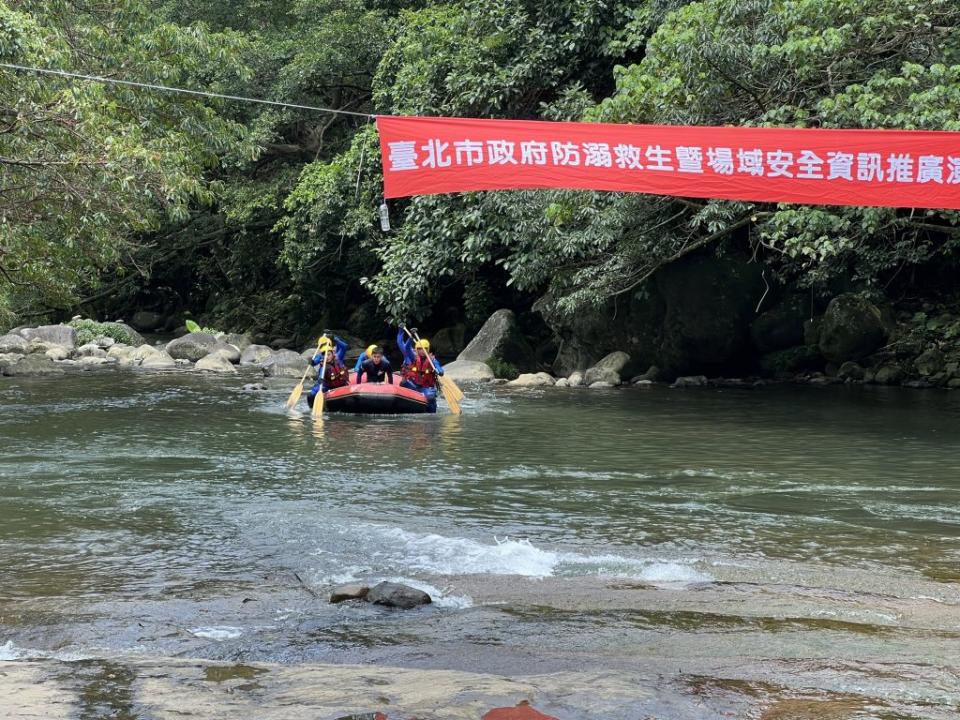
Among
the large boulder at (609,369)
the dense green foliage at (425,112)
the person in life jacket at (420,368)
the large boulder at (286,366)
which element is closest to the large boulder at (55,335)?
the dense green foliage at (425,112)

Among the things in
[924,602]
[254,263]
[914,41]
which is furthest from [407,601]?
[254,263]

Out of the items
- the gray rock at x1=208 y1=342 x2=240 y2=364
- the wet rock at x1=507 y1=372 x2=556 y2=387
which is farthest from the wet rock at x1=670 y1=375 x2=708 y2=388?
the gray rock at x1=208 y1=342 x2=240 y2=364

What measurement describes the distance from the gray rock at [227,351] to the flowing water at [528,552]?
→ 29.9 ft

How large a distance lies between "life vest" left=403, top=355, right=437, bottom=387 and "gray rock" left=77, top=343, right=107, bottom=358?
10579mm

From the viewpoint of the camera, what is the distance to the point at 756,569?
6977 millimetres

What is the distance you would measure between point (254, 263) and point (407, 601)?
23.6 m

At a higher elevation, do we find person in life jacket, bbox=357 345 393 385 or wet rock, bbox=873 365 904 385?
person in life jacket, bbox=357 345 393 385

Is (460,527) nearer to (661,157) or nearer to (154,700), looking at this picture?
(661,157)

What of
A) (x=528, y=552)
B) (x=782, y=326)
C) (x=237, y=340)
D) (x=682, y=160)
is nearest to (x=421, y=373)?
(x=782, y=326)

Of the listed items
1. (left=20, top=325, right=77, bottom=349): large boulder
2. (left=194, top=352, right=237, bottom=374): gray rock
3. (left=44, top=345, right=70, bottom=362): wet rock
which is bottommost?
(left=194, top=352, right=237, bottom=374): gray rock

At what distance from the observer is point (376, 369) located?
16.0 m

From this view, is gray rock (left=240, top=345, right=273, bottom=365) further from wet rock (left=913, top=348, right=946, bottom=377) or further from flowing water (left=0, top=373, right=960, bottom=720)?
wet rock (left=913, top=348, right=946, bottom=377)

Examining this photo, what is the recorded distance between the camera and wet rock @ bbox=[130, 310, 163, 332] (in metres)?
33.2

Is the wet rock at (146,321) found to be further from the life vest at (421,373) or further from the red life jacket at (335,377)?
the life vest at (421,373)
